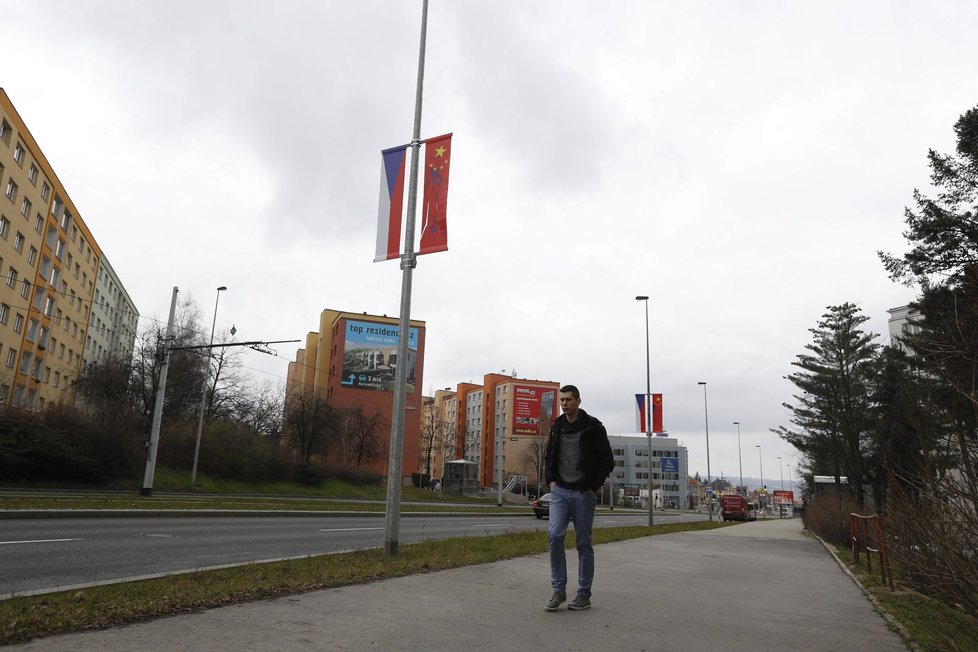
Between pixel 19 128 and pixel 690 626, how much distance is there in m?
50.1

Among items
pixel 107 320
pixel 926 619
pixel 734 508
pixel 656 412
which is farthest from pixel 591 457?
pixel 107 320

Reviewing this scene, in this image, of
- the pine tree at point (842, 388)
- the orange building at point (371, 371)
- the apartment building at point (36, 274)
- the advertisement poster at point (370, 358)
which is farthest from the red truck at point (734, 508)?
the apartment building at point (36, 274)

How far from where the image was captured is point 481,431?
115000mm

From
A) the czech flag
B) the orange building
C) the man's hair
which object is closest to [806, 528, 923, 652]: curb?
the man's hair

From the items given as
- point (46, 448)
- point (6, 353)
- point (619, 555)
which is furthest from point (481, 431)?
point (619, 555)

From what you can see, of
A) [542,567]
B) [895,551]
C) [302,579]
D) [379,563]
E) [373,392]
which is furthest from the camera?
[373,392]

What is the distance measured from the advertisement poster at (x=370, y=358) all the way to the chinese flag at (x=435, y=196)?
62.2 metres

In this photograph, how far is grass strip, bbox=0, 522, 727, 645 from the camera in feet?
13.7

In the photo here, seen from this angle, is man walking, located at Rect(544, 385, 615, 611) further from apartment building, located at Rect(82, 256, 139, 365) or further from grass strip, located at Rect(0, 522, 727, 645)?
apartment building, located at Rect(82, 256, 139, 365)

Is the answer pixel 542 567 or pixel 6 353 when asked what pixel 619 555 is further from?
pixel 6 353

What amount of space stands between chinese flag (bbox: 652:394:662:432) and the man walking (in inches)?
916

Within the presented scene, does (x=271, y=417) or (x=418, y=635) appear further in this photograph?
(x=271, y=417)

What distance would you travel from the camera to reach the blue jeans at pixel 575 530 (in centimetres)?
561

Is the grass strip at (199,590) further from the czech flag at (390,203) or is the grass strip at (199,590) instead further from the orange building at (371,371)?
the orange building at (371,371)
